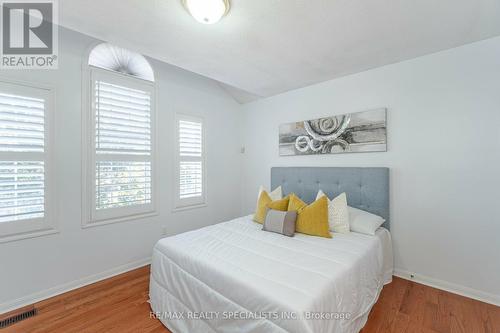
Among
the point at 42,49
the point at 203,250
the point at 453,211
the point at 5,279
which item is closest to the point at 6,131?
the point at 42,49

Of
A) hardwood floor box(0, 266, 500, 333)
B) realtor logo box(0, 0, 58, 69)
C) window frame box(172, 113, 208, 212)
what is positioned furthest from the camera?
window frame box(172, 113, 208, 212)

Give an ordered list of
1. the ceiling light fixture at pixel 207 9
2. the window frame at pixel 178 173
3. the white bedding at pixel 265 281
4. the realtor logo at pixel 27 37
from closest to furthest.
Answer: the white bedding at pixel 265 281, the ceiling light fixture at pixel 207 9, the realtor logo at pixel 27 37, the window frame at pixel 178 173

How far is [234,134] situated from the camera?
4035 millimetres

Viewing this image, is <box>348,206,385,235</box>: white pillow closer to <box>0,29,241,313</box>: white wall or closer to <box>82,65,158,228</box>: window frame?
<box>0,29,241,313</box>: white wall

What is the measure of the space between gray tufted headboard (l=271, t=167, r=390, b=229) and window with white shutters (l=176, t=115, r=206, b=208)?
132 cm

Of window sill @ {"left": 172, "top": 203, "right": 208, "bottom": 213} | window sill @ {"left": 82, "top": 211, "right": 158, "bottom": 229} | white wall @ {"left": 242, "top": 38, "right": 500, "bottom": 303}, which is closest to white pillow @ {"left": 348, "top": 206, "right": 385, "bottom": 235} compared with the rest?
white wall @ {"left": 242, "top": 38, "right": 500, "bottom": 303}

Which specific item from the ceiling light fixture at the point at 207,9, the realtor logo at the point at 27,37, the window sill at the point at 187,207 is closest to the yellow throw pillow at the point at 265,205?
the window sill at the point at 187,207

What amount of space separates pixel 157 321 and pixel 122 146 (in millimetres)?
1906

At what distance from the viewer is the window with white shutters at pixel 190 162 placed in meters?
3.21

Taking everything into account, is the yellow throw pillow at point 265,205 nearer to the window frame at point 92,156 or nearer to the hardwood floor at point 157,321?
the hardwood floor at point 157,321

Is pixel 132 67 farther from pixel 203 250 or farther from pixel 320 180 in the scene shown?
pixel 320 180

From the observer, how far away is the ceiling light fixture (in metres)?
1.48

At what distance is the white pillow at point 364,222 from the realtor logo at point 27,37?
10.9ft

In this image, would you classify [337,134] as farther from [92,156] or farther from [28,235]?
[28,235]
